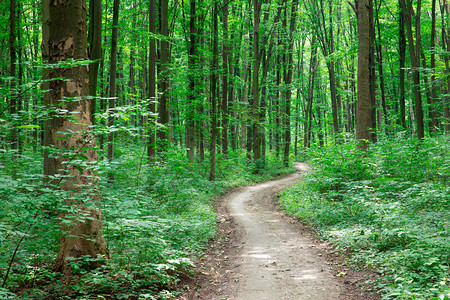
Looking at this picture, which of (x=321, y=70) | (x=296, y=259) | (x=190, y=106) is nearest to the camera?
(x=296, y=259)

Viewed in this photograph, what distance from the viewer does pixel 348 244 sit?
6.30 metres

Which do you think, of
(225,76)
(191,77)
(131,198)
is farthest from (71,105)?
(225,76)

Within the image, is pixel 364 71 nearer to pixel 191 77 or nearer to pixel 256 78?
pixel 191 77

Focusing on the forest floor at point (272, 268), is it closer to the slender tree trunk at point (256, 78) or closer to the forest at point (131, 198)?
the forest at point (131, 198)

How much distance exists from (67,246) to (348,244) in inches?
217

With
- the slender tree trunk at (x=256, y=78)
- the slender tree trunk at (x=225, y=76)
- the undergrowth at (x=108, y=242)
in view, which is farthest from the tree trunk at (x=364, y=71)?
the slender tree trunk at (x=256, y=78)

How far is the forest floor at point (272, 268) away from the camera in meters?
4.70

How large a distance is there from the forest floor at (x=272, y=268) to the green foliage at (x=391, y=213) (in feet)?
1.35

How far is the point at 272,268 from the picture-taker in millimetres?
5633

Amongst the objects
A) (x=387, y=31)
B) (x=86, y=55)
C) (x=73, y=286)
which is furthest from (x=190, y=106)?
(x=387, y=31)

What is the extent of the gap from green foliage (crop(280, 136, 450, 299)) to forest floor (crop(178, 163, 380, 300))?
41 centimetres

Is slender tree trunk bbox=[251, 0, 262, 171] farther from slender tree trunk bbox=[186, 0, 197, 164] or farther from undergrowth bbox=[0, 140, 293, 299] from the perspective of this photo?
undergrowth bbox=[0, 140, 293, 299]

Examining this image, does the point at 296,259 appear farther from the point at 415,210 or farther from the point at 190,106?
the point at 190,106

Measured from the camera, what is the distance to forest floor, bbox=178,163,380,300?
470 centimetres
